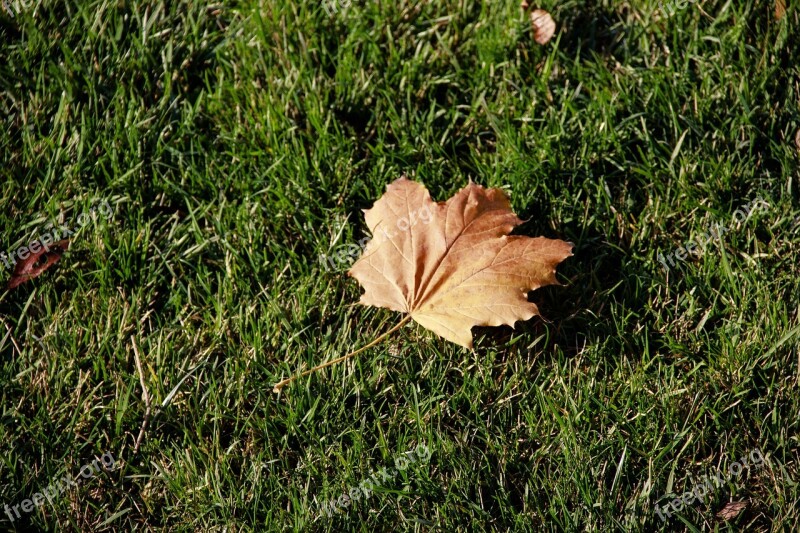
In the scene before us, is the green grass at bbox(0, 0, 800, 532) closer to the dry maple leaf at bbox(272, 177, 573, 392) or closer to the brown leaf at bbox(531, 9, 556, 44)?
the brown leaf at bbox(531, 9, 556, 44)

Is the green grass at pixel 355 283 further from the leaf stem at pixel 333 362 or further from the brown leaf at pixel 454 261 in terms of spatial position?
the brown leaf at pixel 454 261

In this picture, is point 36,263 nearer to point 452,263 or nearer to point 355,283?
point 355,283

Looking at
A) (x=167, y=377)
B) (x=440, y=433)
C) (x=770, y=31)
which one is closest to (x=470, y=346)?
(x=440, y=433)

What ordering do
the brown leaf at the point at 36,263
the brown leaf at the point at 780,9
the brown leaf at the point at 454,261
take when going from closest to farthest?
the brown leaf at the point at 454,261 < the brown leaf at the point at 36,263 < the brown leaf at the point at 780,9

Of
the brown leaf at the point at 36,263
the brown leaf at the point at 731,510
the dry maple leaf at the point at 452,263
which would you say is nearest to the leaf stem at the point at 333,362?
the dry maple leaf at the point at 452,263

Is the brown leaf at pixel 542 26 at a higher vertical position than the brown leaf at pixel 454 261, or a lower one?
higher

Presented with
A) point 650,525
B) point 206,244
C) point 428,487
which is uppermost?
point 206,244

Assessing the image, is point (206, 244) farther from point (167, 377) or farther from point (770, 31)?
point (770, 31)
